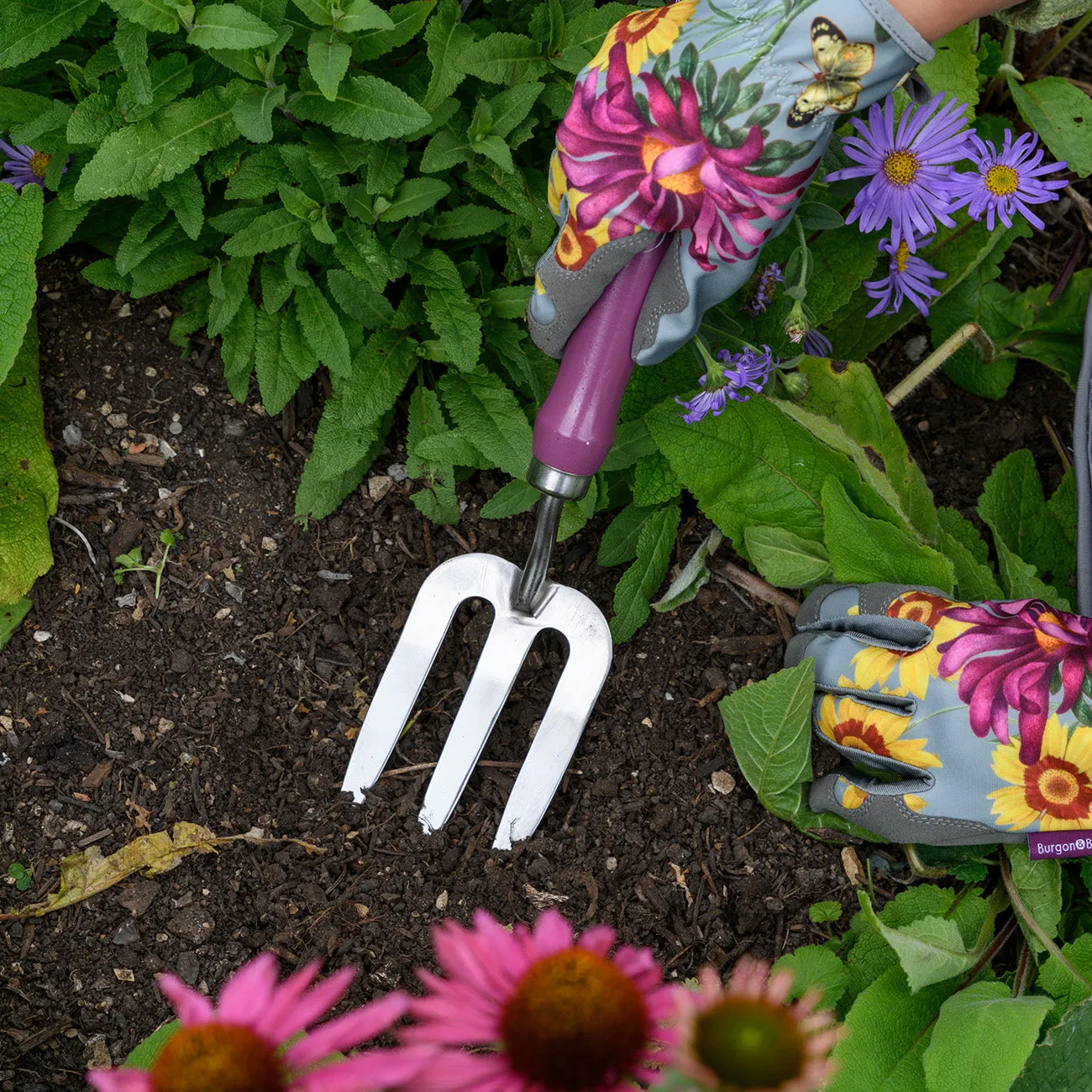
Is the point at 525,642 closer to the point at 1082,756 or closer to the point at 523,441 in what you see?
the point at 523,441

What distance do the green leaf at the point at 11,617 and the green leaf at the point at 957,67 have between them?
1.64m

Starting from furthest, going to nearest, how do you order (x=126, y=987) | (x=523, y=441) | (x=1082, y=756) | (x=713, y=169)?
(x=523, y=441) → (x=126, y=987) → (x=1082, y=756) → (x=713, y=169)

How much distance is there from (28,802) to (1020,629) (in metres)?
1.43

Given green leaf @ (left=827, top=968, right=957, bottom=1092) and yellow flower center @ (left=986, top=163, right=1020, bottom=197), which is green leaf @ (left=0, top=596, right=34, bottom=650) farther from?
yellow flower center @ (left=986, top=163, right=1020, bottom=197)

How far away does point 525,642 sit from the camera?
1.55 m

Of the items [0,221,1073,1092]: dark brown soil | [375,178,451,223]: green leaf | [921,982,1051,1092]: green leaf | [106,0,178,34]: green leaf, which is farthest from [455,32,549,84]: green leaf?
[921,982,1051,1092]: green leaf

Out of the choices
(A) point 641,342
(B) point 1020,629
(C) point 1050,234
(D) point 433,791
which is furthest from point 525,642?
(C) point 1050,234

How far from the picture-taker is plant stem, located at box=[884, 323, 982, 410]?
1776 mm

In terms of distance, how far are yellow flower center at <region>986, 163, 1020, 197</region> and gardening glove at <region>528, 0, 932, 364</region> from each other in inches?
20.0

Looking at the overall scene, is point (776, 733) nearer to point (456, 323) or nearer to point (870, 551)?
point (870, 551)

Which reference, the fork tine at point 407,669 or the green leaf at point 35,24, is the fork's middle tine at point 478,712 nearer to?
the fork tine at point 407,669

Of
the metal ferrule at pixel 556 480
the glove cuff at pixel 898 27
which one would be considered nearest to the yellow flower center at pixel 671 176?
the glove cuff at pixel 898 27

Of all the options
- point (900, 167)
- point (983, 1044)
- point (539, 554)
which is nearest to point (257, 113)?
point (539, 554)

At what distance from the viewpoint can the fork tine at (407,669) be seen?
1.55m
